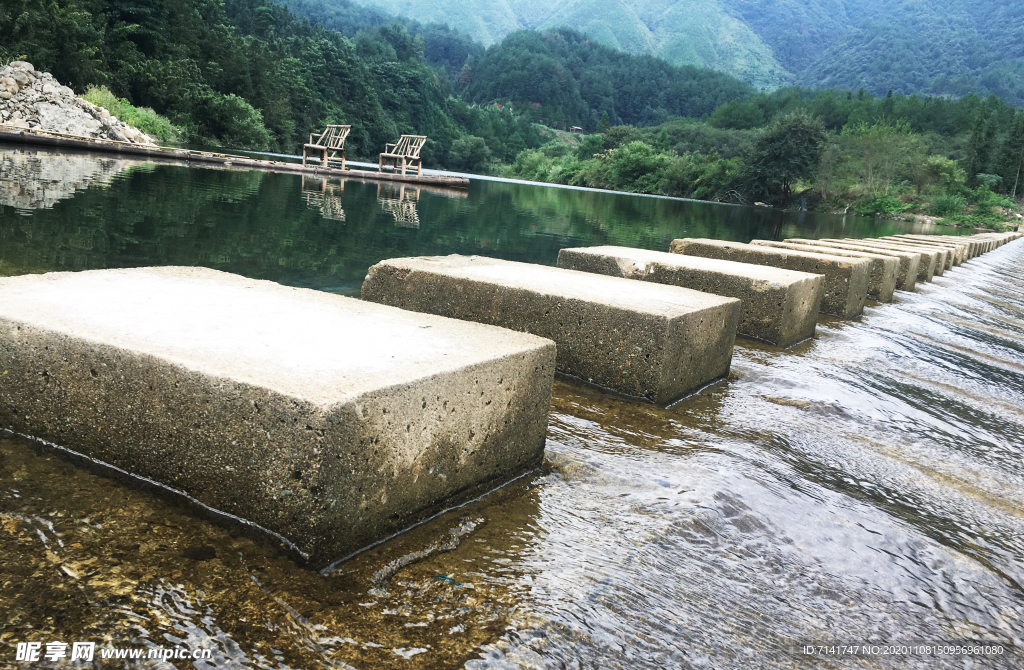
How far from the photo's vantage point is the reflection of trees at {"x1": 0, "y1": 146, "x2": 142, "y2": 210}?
9797 millimetres

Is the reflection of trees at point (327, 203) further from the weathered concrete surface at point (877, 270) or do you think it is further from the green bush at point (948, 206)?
the green bush at point (948, 206)

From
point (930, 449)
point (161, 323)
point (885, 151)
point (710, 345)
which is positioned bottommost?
point (930, 449)

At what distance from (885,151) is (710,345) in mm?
89149

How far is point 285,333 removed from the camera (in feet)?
7.41

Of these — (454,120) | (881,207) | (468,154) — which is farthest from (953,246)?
(454,120)

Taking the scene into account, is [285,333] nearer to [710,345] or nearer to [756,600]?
[756,600]

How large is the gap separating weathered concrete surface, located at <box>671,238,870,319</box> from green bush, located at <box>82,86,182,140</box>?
37484 millimetres

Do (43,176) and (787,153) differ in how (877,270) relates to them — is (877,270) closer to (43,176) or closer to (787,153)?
(43,176)

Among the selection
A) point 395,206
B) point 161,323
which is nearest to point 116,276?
point 161,323

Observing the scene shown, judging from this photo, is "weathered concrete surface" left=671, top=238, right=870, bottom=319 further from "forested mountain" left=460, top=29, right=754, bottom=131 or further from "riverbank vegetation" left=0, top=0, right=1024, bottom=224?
"forested mountain" left=460, top=29, right=754, bottom=131

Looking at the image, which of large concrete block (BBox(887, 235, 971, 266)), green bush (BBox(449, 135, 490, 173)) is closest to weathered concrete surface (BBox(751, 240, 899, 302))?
large concrete block (BBox(887, 235, 971, 266))

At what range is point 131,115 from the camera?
40.5 metres

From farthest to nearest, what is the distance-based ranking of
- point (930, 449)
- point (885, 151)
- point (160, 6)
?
point (885, 151) → point (160, 6) → point (930, 449)

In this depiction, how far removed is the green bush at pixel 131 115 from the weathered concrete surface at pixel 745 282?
37971 mm
